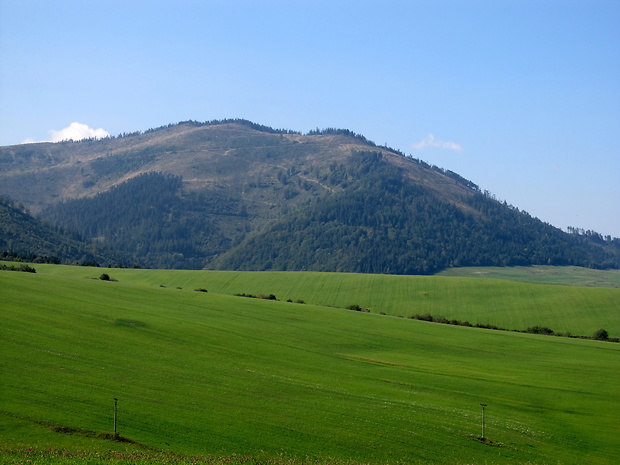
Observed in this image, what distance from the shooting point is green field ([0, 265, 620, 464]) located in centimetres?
3372

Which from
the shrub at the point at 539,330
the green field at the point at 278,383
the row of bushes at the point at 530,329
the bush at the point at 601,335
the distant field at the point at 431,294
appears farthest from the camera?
the distant field at the point at 431,294

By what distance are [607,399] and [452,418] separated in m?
19.3

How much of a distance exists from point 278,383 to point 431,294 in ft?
261

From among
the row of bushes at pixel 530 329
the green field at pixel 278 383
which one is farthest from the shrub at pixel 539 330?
the green field at pixel 278 383

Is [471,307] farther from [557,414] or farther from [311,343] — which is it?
[557,414]

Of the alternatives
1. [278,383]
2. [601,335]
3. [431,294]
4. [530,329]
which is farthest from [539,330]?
[278,383]

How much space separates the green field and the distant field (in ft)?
56.2

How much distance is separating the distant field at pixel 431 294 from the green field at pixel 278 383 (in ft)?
56.2

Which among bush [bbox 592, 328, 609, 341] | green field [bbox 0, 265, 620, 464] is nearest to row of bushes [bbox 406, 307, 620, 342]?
bush [bbox 592, 328, 609, 341]

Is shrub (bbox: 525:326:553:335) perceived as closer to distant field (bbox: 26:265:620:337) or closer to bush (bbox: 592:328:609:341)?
distant field (bbox: 26:265:620:337)

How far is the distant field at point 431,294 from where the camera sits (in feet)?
342

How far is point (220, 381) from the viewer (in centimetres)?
4497

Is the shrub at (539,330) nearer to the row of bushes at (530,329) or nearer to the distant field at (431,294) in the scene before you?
the row of bushes at (530,329)

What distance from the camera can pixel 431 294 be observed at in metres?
122
